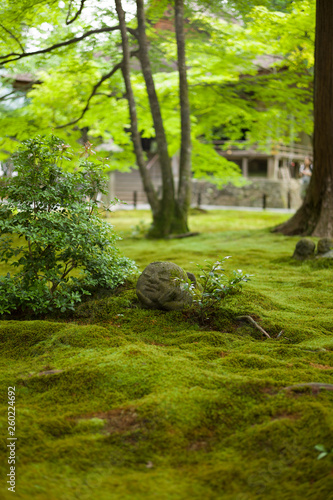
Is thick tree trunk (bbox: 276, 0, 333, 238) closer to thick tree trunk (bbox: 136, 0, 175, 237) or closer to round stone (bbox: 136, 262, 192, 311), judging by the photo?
thick tree trunk (bbox: 136, 0, 175, 237)

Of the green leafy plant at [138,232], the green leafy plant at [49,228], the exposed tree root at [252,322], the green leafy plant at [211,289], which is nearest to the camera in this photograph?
the exposed tree root at [252,322]

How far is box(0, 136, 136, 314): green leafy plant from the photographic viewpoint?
4.00 meters

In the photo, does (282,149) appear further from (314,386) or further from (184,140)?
(314,386)

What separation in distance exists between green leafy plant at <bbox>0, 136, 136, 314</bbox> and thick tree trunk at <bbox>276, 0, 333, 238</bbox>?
538 cm

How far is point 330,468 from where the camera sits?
195 cm

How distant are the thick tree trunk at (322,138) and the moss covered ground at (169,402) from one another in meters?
4.31

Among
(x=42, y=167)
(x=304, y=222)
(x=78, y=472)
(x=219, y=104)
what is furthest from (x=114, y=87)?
(x=78, y=472)

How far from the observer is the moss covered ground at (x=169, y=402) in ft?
6.43

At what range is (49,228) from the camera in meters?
4.04

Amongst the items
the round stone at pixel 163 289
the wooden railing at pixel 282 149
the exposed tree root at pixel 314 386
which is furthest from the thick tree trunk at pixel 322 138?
the wooden railing at pixel 282 149

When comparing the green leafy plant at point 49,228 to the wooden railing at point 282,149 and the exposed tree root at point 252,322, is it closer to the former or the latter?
the exposed tree root at point 252,322

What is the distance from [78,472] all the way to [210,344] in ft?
5.53

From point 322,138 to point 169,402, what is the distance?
23.5ft

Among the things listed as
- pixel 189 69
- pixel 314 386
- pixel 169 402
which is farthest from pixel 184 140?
pixel 169 402
